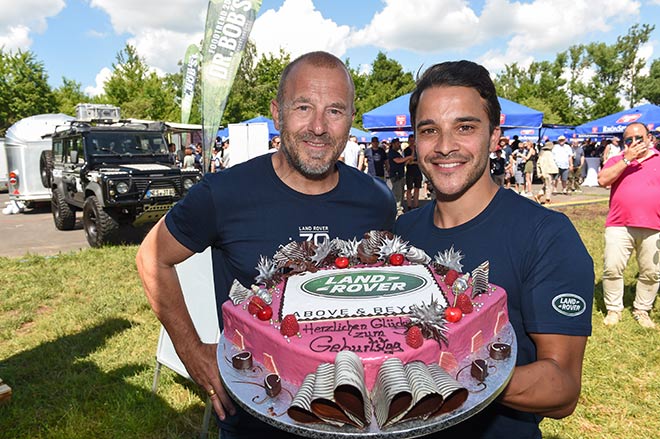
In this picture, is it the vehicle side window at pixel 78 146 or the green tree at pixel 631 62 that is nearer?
the vehicle side window at pixel 78 146

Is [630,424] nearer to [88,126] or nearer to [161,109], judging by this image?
[88,126]

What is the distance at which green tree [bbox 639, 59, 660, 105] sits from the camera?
5825 cm

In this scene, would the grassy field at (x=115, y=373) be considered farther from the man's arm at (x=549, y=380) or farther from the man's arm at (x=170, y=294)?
the man's arm at (x=549, y=380)

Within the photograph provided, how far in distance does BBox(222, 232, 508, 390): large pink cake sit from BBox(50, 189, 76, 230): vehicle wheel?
1163 cm

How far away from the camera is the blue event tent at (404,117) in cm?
1288


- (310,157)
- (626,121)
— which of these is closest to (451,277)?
(310,157)

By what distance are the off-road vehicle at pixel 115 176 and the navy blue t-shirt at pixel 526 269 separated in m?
8.37

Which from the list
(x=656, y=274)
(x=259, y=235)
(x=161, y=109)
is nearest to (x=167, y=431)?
(x=259, y=235)

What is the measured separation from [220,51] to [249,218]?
20.6 ft

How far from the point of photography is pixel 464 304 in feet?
4.28

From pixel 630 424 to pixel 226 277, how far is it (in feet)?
11.2

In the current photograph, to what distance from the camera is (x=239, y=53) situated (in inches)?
294

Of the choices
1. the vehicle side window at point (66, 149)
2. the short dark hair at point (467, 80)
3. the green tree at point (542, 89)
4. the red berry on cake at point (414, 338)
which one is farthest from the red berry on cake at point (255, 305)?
the green tree at point (542, 89)

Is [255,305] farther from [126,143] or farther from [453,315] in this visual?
[126,143]
